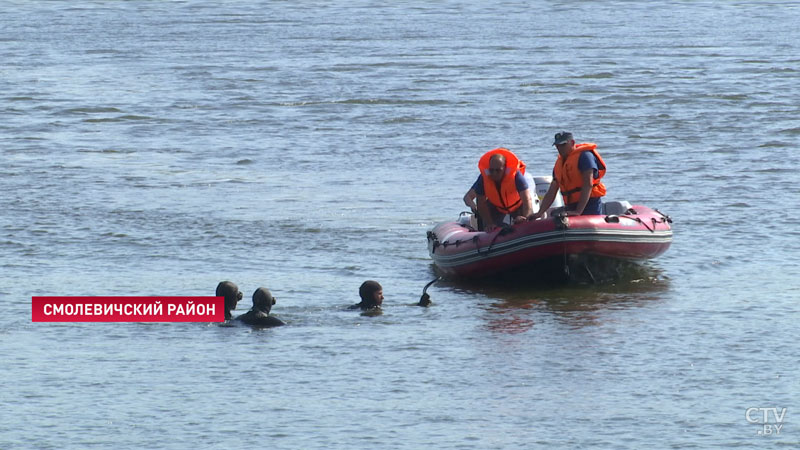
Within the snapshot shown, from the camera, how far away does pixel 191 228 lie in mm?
16109

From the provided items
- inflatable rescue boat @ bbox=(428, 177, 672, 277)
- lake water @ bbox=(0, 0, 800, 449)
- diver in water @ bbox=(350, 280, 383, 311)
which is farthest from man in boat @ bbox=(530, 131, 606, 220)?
diver in water @ bbox=(350, 280, 383, 311)

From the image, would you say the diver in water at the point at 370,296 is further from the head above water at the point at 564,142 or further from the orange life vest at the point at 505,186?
the head above water at the point at 564,142

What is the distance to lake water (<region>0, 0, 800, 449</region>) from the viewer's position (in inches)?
378

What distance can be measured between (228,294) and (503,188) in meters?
2.99

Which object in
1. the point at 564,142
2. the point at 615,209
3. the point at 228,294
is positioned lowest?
the point at 228,294

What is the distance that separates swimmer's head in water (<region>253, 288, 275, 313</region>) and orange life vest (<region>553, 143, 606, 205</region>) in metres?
3.05

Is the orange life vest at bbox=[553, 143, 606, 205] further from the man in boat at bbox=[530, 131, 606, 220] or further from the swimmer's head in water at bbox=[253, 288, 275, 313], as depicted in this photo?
the swimmer's head in water at bbox=[253, 288, 275, 313]

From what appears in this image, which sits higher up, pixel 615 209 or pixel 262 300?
pixel 615 209

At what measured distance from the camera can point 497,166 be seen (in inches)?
521

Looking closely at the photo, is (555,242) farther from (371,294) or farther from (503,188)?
(371,294)

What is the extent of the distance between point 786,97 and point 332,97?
27.9ft

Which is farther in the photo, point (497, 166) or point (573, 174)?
point (497, 166)

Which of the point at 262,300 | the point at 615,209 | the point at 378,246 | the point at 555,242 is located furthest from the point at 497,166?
the point at 262,300

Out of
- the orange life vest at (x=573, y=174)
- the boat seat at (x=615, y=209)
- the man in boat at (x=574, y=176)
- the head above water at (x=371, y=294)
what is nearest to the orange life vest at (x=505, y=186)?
the man in boat at (x=574, y=176)
